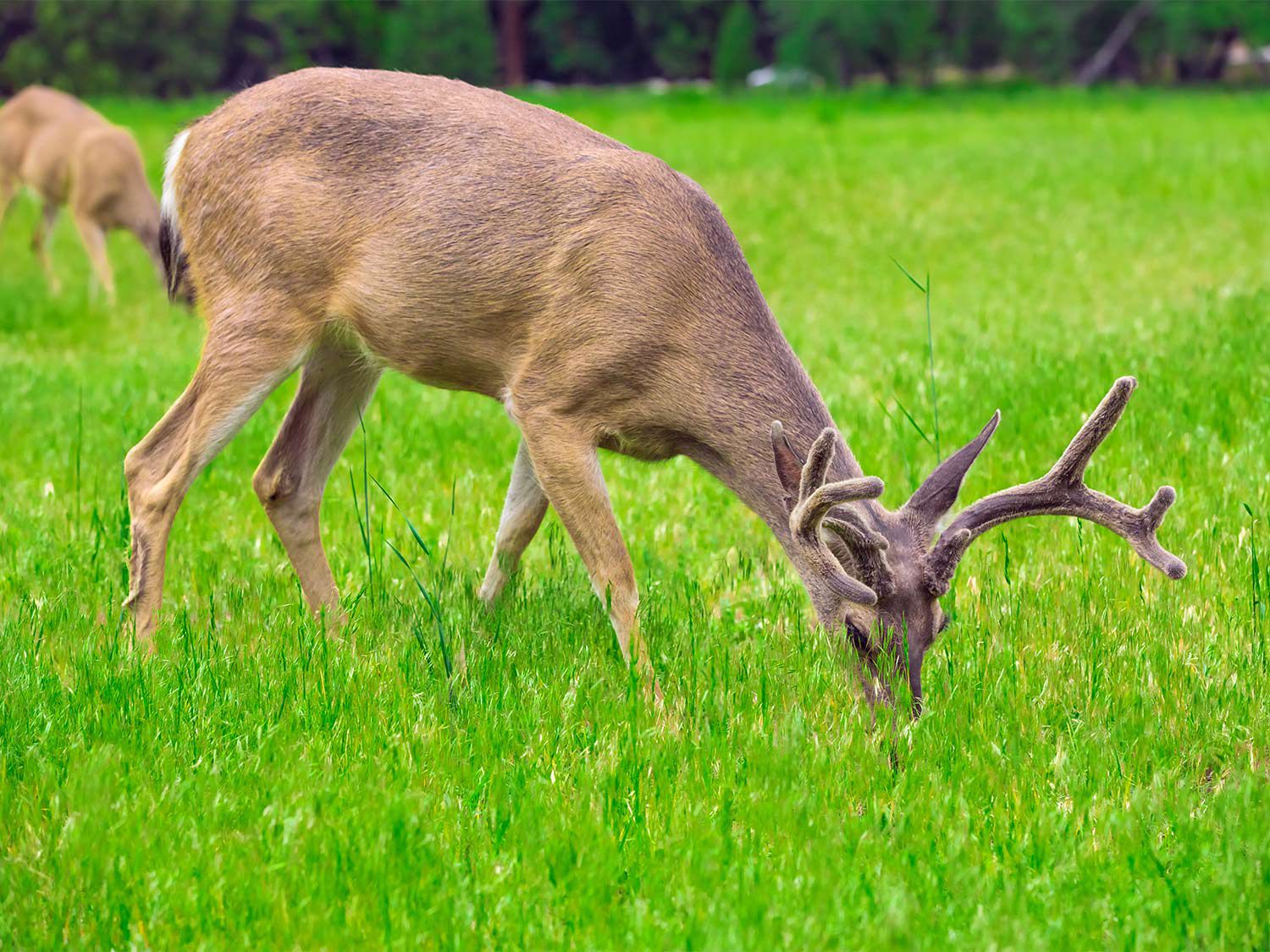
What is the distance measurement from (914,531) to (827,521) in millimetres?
322

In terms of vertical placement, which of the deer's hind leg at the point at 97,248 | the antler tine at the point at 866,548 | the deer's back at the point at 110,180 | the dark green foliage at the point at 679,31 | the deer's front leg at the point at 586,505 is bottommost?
the dark green foliage at the point at 679,31

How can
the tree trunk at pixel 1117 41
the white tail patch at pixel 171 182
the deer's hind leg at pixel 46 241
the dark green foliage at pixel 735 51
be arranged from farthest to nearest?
the tree trunk at pixel 1117 41, the dark green foliage at pixel 735 51, the deer's hind leg at pixel 46 241, the white tail patch at pixel 171 182

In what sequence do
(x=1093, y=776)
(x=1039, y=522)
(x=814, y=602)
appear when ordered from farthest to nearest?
1. (x=1039, y=522)
2. (x=814, y=602)
3. (x=1093, y=776)

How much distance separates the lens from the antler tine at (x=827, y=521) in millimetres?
4027

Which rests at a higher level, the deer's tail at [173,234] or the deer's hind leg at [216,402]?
the deer's tail at [173,234]

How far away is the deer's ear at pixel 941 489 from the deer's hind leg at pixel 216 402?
2.07 m

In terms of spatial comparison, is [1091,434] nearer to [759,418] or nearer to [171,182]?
[759,418]

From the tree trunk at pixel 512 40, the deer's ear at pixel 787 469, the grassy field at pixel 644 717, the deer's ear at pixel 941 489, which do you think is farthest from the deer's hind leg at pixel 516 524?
the tree trunk at pixel 512 40

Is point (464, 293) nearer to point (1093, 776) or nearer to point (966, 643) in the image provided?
point (966, 643)

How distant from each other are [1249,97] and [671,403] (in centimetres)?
3060

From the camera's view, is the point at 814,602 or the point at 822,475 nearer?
the point at 822,475

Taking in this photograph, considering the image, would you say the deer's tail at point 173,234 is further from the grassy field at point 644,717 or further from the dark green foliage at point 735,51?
the dark green foliage at point 735,51

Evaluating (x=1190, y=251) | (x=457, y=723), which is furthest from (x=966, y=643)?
(x=1190, y=251)

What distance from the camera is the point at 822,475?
13.7 ft
